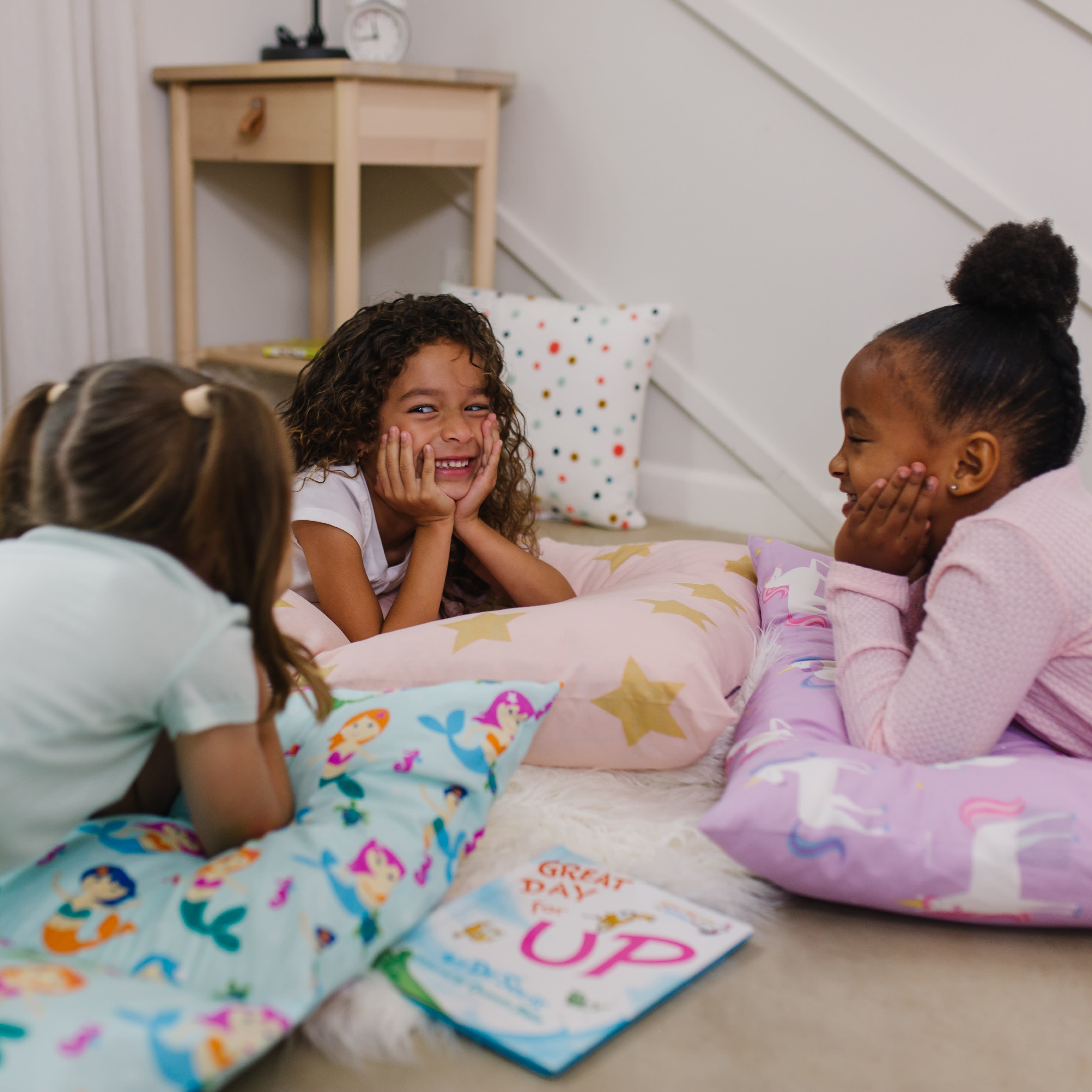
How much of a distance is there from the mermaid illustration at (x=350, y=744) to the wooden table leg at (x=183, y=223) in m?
1.50

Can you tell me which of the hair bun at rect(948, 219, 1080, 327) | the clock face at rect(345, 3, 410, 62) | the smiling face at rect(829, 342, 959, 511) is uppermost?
the clock face at rect(345, 3, 410, 62)

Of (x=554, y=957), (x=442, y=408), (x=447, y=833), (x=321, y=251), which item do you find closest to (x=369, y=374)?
(x=442, y=408)

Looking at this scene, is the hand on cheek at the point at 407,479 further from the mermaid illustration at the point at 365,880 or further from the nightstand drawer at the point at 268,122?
the nightstand drawer at the point at 268,122

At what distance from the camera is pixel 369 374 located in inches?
50.5

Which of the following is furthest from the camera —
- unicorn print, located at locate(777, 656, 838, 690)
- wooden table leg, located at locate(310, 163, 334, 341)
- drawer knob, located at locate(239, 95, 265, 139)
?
wooden table leg, located at locate(310, 163, 334, 341)

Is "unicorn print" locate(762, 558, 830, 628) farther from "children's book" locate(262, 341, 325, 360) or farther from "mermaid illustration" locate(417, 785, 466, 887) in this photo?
"children's book" locate(262, 341, 325, 360)

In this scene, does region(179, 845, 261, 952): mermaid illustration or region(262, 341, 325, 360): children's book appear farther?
region(262, 341, 325, 360): children's book

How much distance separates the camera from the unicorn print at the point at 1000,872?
2.55 feet

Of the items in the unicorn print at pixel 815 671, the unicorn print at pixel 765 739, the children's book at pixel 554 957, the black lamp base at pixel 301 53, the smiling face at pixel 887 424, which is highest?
the black lamp base at pixel 301 53

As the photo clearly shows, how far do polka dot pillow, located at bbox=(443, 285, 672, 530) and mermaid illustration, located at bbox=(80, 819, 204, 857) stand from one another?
1351mm

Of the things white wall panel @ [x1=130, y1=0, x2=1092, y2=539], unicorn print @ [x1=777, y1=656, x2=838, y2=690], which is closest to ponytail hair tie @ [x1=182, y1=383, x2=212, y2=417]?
unicorn print @ [x1=777, y1=656, x2=838, y2=690]

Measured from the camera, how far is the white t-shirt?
123 cm

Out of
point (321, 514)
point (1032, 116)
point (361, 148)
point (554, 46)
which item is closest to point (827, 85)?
point (1032, 116)

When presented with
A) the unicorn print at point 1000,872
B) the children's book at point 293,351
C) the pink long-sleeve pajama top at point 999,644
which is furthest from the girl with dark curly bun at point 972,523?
the children's book at point 293,351
